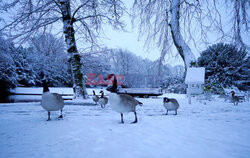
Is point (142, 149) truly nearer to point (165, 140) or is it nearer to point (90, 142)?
point (165, 140)

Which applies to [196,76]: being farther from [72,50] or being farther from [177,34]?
[72,50]

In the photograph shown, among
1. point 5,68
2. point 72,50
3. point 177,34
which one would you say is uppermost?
point 177,34

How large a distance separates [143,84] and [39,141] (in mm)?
38363

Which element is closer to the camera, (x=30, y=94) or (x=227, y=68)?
(x=30, y=94)

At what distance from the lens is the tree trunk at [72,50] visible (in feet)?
26.4

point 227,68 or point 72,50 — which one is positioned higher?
point 227,68

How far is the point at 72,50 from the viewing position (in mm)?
8375

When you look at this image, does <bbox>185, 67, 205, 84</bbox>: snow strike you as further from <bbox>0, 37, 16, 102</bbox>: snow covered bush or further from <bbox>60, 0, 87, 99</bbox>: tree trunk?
<bbox>0, 37, 16, 102</bbox>: snow covered bush

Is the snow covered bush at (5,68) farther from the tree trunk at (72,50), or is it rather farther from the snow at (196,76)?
the snow at (196,76)

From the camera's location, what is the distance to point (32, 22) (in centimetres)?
756

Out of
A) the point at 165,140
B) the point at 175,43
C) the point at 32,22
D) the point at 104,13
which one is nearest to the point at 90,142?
the point at 165,140

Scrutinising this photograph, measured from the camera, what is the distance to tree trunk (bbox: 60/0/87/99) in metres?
8.05

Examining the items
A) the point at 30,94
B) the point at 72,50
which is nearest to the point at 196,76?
the point at 72,50

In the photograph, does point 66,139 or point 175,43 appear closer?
point 66,139
